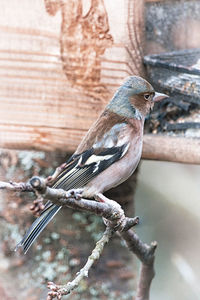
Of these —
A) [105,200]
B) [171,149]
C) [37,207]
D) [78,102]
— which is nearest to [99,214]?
[105,200]

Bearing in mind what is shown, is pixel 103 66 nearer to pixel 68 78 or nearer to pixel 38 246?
pixel 68 78

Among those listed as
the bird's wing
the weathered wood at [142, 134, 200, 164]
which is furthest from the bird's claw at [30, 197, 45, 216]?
the weathered wood at [142, 134, 200, 164]

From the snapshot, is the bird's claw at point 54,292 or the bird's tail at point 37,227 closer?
the bird's claw at point 54,292

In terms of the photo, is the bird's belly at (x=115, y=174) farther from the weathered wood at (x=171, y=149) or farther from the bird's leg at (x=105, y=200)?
the weathered wood at (x=171, y=149)

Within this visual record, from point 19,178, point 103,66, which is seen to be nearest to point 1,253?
Result: point 19,178

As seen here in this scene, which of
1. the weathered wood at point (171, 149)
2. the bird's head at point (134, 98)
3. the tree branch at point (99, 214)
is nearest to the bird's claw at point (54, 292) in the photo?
the tree branch at point (99, 214)

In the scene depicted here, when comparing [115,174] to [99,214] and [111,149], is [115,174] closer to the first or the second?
[111,149]

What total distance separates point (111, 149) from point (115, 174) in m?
0.10

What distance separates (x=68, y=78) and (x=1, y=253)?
3.25 ft

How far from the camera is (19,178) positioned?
2557 millimetres

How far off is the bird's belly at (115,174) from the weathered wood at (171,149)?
1.10 feet

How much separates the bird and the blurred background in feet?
0.96

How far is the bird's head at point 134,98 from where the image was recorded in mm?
1970

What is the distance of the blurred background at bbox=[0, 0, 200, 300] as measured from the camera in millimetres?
2258
